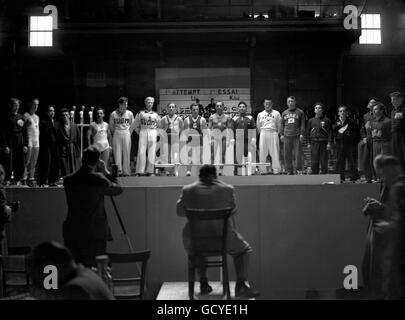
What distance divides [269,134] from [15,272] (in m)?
4.38

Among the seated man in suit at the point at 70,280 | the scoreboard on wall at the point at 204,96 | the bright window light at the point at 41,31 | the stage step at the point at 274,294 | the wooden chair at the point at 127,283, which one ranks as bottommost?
the stage step at the point at 274,294

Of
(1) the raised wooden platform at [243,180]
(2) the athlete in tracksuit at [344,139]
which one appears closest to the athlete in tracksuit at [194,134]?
(1) the raised wooden platform at [243,180]

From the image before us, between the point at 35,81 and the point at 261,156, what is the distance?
3.08 m

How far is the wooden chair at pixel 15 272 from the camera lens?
145 inches

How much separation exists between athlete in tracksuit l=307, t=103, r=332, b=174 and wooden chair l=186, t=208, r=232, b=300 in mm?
3500

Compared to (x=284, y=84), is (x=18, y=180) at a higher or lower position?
lower

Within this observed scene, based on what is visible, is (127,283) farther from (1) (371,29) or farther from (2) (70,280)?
(1) (371,29)

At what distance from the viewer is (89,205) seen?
3.98 metres

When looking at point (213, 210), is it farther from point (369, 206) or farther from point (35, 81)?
point (35, 81)

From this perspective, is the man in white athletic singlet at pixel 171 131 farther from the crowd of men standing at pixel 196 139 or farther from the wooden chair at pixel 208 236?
the wooden chair at pixel 208 236

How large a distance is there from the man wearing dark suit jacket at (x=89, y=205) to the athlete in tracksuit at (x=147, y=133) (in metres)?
2.80

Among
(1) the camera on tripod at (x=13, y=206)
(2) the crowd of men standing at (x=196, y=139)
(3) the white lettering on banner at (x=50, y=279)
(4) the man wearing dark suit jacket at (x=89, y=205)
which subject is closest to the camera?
(3) the white lettering on banner at (x=50, y=279)
